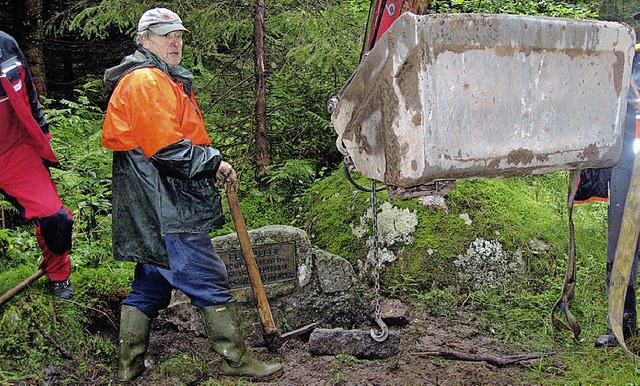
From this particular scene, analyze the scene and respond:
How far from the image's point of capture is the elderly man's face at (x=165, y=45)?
11.8 feet

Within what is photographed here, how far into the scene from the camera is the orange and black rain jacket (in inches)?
131

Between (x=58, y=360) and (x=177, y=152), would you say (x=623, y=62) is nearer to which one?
(x=177, y=152)

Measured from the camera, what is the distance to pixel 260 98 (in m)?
6.20

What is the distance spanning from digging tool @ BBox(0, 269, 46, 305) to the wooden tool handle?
150 cm

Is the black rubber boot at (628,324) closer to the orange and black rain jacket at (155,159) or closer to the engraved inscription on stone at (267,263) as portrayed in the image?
the engraved inscription on stone at (267,263)

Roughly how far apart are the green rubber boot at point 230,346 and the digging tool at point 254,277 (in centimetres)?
27

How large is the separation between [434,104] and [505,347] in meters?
2.33

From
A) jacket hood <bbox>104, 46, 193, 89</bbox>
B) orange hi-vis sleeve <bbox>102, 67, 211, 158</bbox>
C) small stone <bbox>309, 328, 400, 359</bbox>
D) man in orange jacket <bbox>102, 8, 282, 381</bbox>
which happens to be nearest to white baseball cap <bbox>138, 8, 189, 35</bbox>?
man in orange jacket <bbox>102, 8, 282, 381</bbox>

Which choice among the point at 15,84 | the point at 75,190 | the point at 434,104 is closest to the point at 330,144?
the point at 75,190

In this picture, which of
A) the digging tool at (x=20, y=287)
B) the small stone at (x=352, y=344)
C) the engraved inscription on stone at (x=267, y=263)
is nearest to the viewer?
the digging tool at (x=20, y=287)

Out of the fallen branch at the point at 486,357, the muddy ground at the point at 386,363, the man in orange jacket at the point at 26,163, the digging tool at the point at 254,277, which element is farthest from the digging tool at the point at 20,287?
the fallen branch at the point at 486,357

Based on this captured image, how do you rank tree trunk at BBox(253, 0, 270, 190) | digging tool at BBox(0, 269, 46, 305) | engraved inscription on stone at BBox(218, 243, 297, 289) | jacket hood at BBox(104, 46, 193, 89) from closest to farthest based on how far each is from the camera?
jacket hood at BBox(104, 46, 193, 89), digging tool at BBox(0, 269, 46, 305), engraved inscription on stone at BBox(218, 243, 297, 289), tree trunk at BBox(253, 0, 270, 190)

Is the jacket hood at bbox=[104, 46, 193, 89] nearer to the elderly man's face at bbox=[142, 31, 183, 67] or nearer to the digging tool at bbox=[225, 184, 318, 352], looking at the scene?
the elderly man's face at bbox=[142, 31, 183, 67]

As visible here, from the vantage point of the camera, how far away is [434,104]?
8.96 ft
